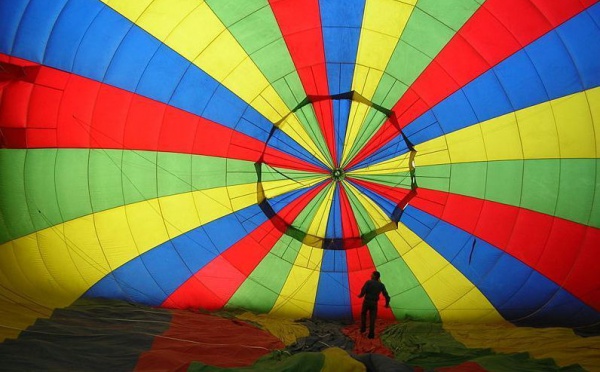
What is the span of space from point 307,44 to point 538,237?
8.34ft

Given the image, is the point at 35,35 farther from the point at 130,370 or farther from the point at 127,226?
the point at 130,370

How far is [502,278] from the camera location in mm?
4746

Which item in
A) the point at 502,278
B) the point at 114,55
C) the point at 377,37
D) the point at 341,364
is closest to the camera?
the point at 341,364

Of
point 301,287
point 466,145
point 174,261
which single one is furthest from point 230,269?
point 466,145

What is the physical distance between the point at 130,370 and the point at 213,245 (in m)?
1.80

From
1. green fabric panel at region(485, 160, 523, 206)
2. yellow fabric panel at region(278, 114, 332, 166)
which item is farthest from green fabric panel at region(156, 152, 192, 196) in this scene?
green fabric panel at region(485, 160, 523, 206)

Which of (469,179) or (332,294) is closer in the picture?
(469,179)

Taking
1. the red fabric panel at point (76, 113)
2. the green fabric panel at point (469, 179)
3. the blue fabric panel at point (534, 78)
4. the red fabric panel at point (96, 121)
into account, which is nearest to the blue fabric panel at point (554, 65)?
the blue fabric panel at point (534, 78)

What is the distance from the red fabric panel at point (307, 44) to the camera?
4281 millimetres

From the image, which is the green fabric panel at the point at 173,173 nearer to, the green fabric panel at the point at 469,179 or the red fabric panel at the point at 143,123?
the red fabric panel at the point at 143,123

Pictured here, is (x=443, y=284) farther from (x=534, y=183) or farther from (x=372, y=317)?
(x=534, y=183)

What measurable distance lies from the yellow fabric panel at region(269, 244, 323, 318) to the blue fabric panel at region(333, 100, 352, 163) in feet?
3.11

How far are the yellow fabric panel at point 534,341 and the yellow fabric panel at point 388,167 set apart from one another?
57.3 inches

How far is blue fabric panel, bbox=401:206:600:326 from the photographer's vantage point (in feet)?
15.2
